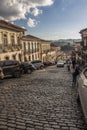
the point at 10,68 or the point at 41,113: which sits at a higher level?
the point at 10,68

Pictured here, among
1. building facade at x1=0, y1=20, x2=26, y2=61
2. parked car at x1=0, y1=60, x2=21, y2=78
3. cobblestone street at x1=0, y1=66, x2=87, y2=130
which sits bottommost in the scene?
cobblestone street at x1=0, y1=66, x2=87, y2=130

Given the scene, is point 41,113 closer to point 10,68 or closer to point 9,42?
point 10,68

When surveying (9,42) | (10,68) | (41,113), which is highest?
(9,42)

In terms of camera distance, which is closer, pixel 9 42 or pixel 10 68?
pixel 10 68

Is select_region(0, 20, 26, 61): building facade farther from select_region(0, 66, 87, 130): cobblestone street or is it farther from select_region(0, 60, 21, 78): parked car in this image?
select_region(0, 66, 87, 130): cobblestone street

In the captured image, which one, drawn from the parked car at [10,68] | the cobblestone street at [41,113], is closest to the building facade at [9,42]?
the parked car at [10,68]

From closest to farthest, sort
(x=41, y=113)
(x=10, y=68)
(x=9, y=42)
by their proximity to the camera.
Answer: (x=41, y=113) < (x=10, y=68) < (x=9, y=42)

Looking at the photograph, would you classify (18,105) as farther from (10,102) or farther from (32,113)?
(32,113)

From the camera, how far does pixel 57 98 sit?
9867 mm

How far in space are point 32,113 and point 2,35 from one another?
25.6 meters

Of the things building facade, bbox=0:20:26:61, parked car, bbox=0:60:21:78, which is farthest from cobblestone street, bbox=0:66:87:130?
building facade, bbox=0:20:26:61

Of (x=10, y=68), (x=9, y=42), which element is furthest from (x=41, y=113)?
(x=9, y=42)

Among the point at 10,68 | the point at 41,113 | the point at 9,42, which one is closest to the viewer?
the point at 41,113

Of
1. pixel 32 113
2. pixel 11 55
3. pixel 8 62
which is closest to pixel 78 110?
pixel 32 113
